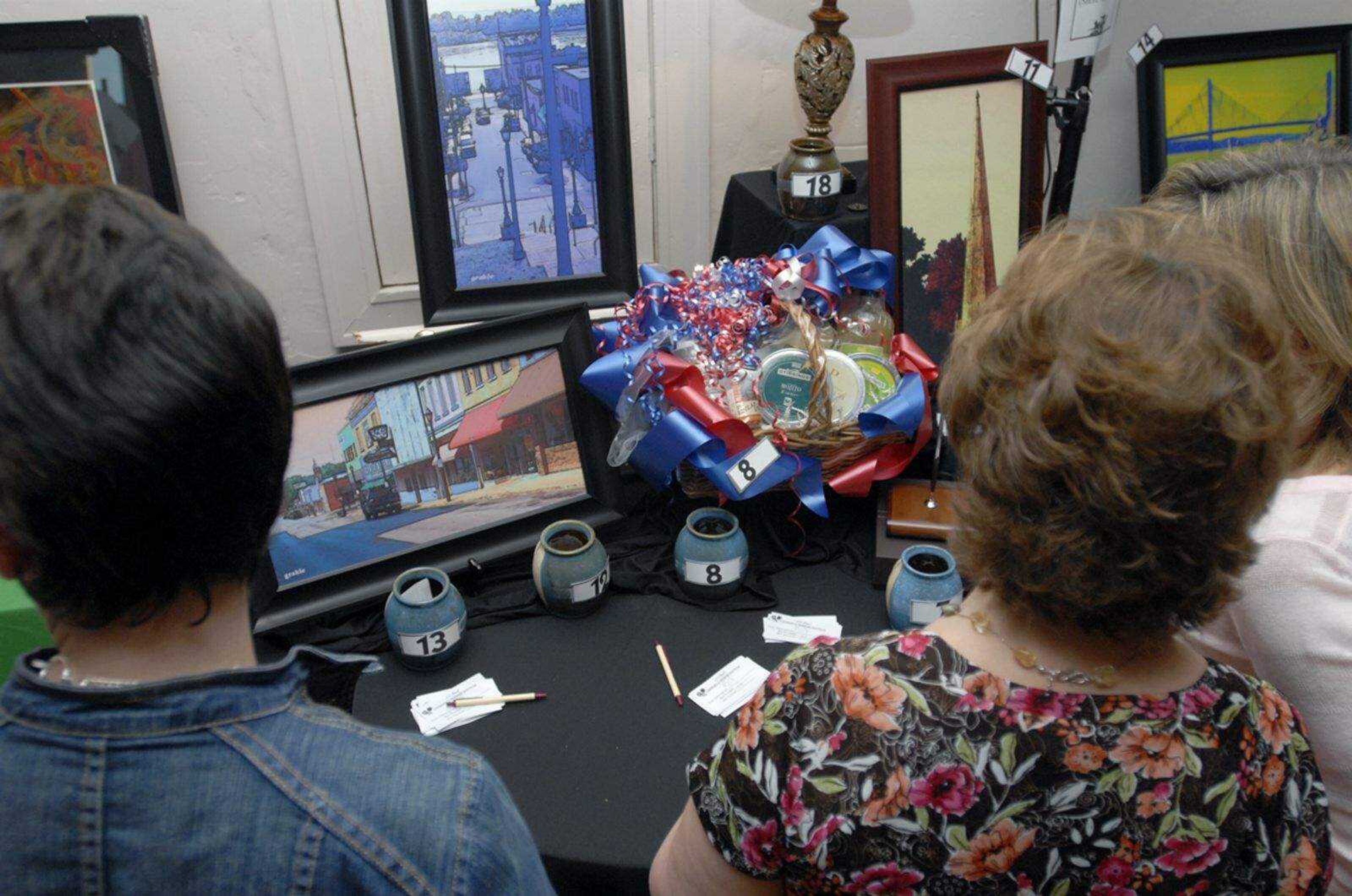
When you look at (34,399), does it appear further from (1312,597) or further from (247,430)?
(1312,597)

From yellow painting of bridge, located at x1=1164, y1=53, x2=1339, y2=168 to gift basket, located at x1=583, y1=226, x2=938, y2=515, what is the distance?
1221mm

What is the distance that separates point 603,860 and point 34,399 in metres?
0.81

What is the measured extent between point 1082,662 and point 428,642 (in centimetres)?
91

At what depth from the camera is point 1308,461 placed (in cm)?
104

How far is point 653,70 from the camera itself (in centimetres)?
232

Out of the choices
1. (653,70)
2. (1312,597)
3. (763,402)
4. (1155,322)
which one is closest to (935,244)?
(763,402)

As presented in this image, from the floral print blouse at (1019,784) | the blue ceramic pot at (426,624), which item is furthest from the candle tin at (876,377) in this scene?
the floral print blouse at (1019,784)

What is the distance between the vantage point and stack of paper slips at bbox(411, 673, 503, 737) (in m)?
1.27

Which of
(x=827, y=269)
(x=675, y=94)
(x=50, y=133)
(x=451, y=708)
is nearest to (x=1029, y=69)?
(x=827, y=269)

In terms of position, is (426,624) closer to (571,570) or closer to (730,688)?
(571,570)

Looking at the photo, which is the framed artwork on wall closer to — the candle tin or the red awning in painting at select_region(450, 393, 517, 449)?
the candle tin

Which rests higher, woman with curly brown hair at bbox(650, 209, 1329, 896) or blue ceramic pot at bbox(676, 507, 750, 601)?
woman with curly brown hair at bbox(650, 209, 1329, 896)

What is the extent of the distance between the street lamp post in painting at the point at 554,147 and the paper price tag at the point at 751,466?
0.82 metres

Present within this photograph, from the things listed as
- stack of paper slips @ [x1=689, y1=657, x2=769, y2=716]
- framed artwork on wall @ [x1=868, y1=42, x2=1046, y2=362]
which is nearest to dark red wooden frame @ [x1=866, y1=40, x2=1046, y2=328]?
framed artwork on wall @ [x1=868, y1=42, x2=1046, y2=362]
